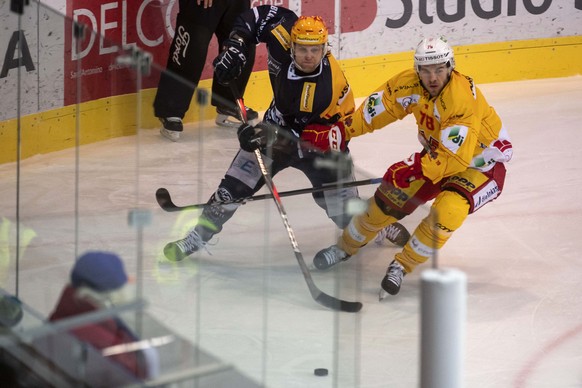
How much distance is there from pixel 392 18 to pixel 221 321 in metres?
3.99

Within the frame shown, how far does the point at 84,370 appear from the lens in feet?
9.75

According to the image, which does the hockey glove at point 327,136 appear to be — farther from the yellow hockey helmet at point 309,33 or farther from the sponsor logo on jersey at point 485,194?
the sponsor logo on jersey at point 485,194

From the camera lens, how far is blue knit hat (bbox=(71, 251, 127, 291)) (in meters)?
3.04

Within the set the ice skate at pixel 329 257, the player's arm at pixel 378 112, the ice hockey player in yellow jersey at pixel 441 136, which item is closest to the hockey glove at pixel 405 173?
the ice hockey player in yellow jersey at pixel 441 136

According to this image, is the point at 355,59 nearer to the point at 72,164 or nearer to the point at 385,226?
the point at 385,226

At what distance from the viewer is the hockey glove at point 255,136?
4.36 meters

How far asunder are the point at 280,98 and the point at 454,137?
792 millimetres

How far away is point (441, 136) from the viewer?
4.86 meters

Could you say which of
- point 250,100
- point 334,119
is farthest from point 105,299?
point 250,100

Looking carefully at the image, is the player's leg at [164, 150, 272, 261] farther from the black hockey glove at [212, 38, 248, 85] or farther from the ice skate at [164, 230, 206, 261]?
the black hockey glove at [212, 38, 248, 85]

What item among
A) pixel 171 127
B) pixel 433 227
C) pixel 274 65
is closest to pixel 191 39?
pixel 274 65

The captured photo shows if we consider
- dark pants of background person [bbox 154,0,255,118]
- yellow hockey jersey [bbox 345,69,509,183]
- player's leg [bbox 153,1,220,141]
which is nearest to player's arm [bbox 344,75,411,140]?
yellow hockey jersey [bbox 345,69,509,183]

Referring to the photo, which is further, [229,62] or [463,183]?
[229,62]

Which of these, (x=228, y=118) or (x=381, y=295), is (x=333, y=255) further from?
(x=228, y=118)
